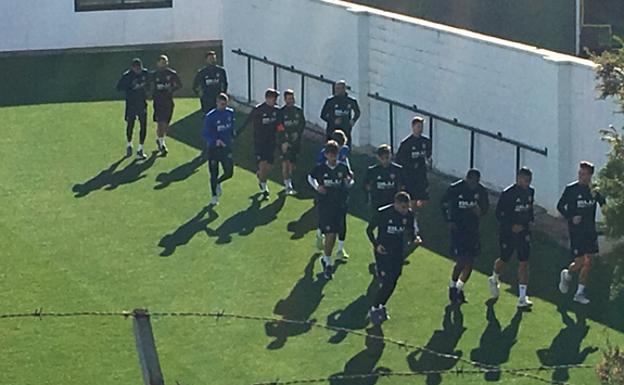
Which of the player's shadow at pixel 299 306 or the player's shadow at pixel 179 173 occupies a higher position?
the player's shadow at pixel 299 306

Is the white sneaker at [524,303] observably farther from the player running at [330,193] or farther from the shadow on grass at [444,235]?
the player running at [330,193]

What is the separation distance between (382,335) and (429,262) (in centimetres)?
272

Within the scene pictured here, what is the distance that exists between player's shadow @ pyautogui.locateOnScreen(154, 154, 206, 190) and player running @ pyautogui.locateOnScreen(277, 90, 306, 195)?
5.66 feet

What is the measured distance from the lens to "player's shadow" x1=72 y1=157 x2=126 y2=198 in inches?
851

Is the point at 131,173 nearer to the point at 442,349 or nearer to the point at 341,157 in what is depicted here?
the point at 341,157

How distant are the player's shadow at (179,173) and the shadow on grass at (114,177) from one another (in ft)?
1.15

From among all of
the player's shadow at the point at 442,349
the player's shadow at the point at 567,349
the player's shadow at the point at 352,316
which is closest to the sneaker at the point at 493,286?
the player's shadow at the point at 442,349

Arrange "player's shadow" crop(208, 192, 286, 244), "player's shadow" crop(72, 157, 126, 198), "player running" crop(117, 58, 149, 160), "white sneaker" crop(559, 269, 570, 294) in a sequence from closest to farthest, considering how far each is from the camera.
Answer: "white sneaker" crop(559, 269, 570, 294), "player's shadow" crop(208, 192, 286, 244), "player's shadow" crop(72, 157, 126, 198), "player running" crop(117, 58, 149, 160)

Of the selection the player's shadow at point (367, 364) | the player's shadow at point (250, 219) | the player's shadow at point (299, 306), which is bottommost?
the player's shadow at point (250, 219)

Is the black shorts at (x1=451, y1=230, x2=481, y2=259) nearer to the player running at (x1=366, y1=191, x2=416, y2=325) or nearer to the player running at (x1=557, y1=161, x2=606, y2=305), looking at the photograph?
the player running at (x1=366, y1=191, x2=416, y2=325)

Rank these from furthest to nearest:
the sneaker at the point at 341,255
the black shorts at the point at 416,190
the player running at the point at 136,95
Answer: the player running at the point at 136,95
the black shorts at the point at 416,190
the sneaker at the point at 341,255

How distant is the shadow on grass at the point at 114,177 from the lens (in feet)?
71.5

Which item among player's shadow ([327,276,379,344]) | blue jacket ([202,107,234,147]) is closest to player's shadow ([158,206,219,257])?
blue jacket ([202,107,234,147])

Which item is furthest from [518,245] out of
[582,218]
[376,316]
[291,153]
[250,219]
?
[291,153]
